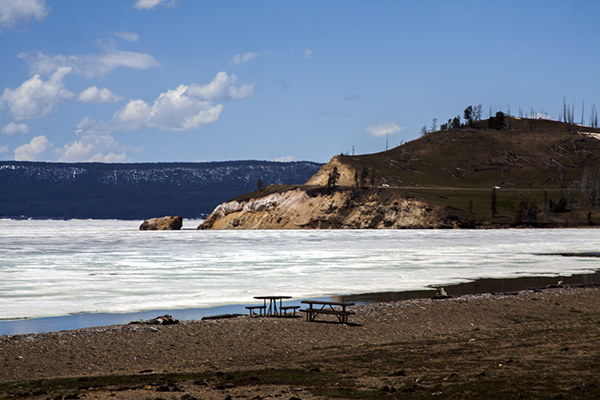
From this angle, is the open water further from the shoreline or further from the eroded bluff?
the eroded bluff

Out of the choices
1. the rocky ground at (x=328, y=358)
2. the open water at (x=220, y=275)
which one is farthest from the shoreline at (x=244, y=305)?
the rocky ground at (x=328, y=358)

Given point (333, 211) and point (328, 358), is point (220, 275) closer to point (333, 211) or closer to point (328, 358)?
point (328, 358)

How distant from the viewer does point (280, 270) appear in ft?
129

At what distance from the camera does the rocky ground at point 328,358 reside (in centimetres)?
1130

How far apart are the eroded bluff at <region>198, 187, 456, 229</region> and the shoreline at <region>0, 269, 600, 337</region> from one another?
97.8m

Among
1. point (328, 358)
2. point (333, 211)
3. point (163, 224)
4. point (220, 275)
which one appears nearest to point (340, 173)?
point (333, 211)

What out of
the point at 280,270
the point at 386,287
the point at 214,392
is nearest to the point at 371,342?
the point at 214,392

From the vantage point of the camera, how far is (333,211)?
150 meters

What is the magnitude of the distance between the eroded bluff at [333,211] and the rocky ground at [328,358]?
113178mm

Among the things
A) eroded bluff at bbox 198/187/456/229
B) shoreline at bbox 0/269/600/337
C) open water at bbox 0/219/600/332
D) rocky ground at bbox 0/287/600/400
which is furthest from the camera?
eroded bluff at bbox 198/187/456/229

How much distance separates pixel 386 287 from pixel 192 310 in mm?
11522

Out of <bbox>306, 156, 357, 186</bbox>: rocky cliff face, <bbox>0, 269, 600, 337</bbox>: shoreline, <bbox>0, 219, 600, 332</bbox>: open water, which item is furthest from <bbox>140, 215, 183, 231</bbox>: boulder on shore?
<bbox>0, 269, 600, 337</bbox>: shoreline

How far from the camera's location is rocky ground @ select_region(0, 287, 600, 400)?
37.1ft

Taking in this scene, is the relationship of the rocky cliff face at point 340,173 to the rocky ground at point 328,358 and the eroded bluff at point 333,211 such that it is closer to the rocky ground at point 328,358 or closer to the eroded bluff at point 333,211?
the eroded bluff at point 333,211
